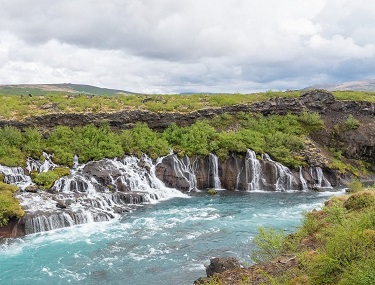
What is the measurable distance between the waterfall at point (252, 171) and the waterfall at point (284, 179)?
197cm

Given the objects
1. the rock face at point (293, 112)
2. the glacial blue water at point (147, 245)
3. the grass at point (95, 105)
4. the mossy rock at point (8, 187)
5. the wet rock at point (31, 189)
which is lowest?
the glacial blue water at point (147, 245)

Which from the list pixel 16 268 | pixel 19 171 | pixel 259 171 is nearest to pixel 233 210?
pixel 259 171

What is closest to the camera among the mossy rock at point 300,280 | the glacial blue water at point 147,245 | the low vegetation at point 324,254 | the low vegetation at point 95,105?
the low vegetation at point 324,254

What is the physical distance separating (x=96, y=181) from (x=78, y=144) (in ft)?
22.9

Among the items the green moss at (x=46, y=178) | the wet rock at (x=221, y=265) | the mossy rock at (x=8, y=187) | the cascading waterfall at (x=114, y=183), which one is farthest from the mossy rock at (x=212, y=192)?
the wet rock at (x=221, y=265)

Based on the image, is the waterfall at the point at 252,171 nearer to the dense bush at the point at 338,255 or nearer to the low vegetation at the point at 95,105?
the low vegetation at the point at 95,105

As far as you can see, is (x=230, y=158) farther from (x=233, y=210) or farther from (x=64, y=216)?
(x=64, y=216)

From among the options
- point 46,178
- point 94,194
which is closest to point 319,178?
point 94,194

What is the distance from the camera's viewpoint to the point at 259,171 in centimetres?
4562

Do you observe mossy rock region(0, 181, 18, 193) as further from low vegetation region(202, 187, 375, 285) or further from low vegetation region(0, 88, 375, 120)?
low vegetation region(202, 187, 375, 285)

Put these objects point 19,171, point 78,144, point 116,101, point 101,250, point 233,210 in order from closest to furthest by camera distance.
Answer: point 101,250
point 233,210
point 19,171
point 78,144
point 116,101

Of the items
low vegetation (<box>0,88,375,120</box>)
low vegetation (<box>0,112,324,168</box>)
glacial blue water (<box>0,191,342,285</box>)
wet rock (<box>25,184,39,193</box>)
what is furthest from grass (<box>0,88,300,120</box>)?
glacial blue water (<box>0,191,342,285</box>)

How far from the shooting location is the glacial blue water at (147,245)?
21438 millimetres

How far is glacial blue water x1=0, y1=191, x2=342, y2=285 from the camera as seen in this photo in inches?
844
